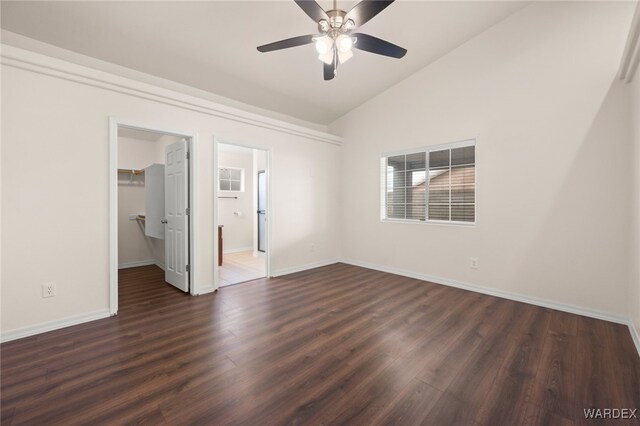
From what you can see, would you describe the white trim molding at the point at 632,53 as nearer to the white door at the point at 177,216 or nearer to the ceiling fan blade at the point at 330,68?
the ceiling fan blade at the point at 330,68

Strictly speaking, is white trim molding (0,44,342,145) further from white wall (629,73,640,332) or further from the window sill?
white wall (629,73,640,332)

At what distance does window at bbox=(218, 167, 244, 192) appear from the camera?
22.0 feet

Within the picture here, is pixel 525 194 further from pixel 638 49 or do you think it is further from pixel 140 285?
pixel 140 285

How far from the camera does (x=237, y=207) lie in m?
6.99

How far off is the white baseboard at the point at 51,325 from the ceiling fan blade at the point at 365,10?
12.3 feet

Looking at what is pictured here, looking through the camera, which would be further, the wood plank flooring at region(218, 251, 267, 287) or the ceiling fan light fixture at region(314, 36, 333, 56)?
the wood plank flooring at region(218, 251, 267, 287)

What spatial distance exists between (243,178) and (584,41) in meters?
6.49

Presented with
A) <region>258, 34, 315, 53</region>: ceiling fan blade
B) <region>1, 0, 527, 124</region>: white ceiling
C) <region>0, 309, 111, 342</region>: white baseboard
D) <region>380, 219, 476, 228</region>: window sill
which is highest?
<region>1, 0, 527, 124</region>: white ceiling

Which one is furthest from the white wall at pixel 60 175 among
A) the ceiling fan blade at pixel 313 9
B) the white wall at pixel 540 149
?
Answer: the white wall at pixel 540 149

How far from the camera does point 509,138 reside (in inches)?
135

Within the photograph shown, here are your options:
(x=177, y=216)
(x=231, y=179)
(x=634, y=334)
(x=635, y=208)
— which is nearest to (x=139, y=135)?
(x=231, y=179)

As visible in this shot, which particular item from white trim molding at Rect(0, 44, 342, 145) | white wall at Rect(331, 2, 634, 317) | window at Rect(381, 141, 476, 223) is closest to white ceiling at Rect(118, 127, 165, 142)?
white trim molding at Rect(0, 44, 342, 145)

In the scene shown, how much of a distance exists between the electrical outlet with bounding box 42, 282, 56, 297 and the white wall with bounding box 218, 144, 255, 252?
13.2 ft

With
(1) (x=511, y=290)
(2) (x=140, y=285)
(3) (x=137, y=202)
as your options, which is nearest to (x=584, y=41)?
(1) (x=511, y=290)
